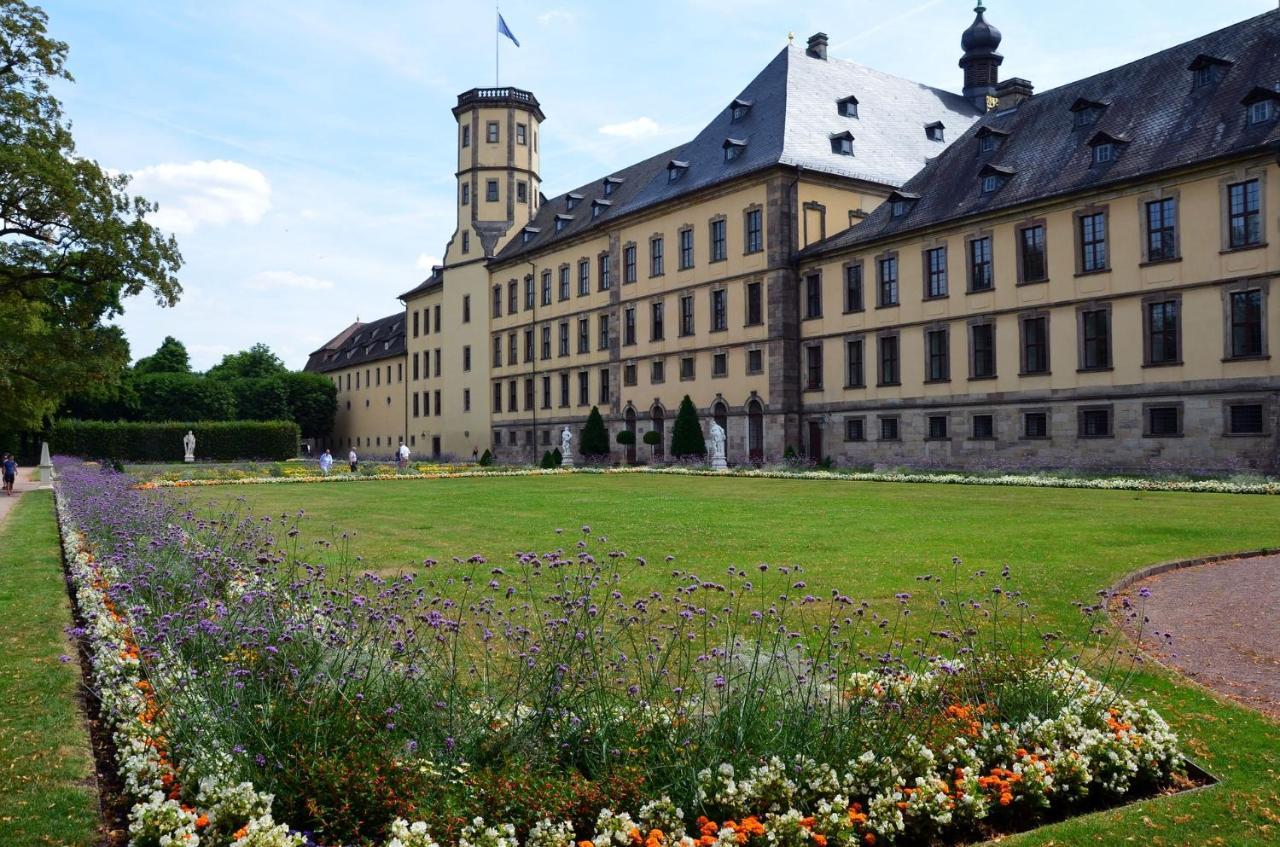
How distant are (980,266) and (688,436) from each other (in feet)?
52.0

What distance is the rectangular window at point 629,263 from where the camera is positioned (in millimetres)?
55375

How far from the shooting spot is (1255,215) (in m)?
29.7

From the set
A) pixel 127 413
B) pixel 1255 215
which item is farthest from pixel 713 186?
pixel 127 413

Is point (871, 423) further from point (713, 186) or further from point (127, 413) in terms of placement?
point (127, 413)

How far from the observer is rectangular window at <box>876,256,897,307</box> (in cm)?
4109

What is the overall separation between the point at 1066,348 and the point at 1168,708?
101ft

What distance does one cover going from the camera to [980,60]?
56.9 metres

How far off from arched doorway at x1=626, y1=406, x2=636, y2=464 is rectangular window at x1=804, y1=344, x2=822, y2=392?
1210cm

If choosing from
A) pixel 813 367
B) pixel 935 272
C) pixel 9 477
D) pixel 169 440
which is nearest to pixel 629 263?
pixel 813 367

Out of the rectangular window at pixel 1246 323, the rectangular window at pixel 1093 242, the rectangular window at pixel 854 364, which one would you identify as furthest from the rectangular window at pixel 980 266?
the rectangular window at pixel 1246 323

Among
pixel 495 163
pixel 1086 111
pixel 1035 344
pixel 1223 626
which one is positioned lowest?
pixel 1223 626

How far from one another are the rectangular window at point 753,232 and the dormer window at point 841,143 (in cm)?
485

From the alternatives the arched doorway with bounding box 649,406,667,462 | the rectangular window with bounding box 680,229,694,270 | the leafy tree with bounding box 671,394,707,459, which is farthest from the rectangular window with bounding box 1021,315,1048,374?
the arched doorway with bounding box 649,406,667,462

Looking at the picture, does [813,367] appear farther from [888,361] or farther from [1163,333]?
[1163,333]
